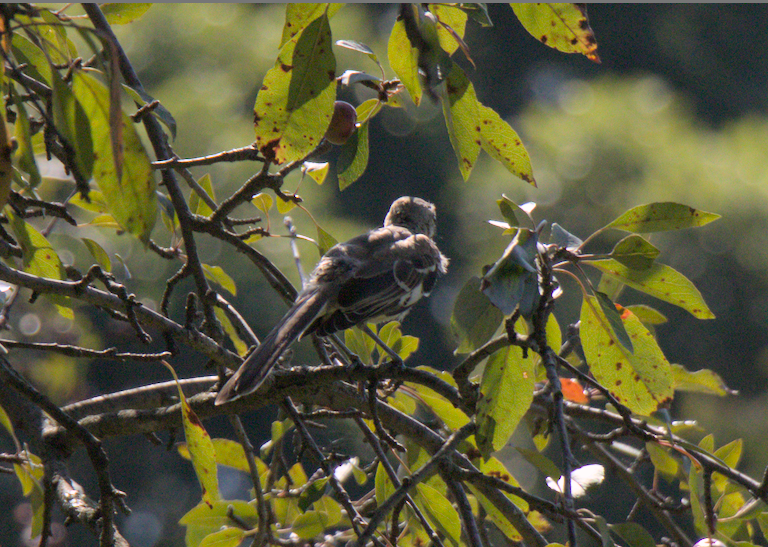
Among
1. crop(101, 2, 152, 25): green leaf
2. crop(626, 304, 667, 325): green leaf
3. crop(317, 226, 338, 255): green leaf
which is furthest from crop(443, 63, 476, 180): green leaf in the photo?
crop(101, 2, 152, 25): green leaf

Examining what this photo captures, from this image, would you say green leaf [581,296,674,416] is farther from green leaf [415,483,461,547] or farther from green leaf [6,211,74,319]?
green leaf [6,211,74,319]

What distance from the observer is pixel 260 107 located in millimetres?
1460

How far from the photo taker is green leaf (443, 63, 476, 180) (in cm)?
153

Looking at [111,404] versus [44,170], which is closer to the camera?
[111,404]

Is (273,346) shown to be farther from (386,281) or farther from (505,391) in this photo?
(386,281)

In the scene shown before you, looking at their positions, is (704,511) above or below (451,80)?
below

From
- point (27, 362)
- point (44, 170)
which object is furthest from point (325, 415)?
point (27, 362)

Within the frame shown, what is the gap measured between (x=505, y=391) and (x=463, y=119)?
66 centimetres

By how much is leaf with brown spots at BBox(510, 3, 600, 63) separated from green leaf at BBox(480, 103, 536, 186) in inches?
8.5

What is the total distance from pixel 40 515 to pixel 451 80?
1572 millimetres

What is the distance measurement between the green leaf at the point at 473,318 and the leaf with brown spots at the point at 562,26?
0.55 metres

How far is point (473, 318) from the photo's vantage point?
155 centimetres

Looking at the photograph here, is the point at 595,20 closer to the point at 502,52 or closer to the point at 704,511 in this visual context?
the point at 502,52

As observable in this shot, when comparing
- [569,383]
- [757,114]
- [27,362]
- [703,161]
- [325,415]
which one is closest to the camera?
[325,415]
